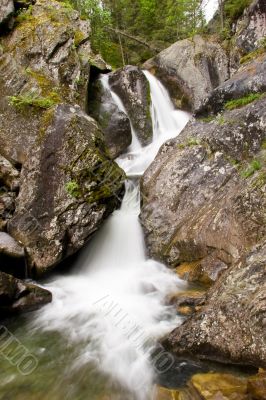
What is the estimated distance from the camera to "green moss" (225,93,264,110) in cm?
984

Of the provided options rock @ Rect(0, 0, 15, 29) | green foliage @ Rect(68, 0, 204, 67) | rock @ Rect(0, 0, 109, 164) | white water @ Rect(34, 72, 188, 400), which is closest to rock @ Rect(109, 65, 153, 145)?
rock @ Rect(0, 0, 109, 164)

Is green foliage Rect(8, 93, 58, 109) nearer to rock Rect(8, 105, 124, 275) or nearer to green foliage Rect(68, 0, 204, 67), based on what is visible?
rock Rect(8, 105, 124, 275)

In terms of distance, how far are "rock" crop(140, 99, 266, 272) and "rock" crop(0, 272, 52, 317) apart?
3295mm

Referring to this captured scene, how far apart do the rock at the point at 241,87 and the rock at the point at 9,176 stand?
20.0ft

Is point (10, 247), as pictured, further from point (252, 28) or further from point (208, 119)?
point (252, 28)

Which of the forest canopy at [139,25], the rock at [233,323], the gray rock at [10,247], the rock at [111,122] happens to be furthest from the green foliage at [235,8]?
the rock at [233,323]

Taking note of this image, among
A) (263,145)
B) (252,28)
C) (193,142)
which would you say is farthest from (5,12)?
(252,28)

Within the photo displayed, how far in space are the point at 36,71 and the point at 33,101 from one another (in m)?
1.96

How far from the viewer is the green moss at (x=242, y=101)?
32.3 feet

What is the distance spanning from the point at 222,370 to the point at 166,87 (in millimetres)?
17093

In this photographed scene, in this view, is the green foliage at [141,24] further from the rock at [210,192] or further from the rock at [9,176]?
the rock at [9,176]

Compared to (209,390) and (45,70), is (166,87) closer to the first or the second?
(45,70)

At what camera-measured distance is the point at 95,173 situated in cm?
926

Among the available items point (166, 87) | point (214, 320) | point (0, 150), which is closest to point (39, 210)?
point (0, 150)
